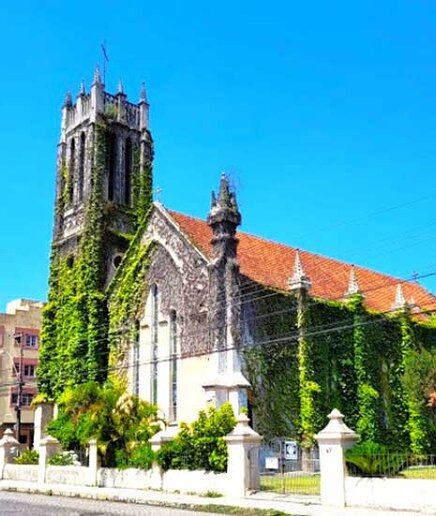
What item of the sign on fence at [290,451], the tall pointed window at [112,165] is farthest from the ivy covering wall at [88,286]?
the sign on fence at [290,451]

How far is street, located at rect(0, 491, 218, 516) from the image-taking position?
61.5 ft

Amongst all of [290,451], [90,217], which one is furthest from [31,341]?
[290,451]

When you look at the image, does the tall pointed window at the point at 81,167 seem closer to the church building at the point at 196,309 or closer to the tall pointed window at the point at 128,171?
the church building at the point at 196,309

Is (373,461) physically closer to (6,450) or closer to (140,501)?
(140,501)

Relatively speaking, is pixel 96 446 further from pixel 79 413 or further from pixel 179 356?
pixel 179 356

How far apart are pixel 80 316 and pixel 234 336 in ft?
42.1

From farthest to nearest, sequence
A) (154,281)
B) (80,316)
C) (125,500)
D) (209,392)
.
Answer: (80,316) < (154,281) < (209,392) < (125,500)

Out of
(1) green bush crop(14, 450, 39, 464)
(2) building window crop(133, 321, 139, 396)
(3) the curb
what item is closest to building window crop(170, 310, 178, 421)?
(2) building window crop(133, 321, 139, 396)

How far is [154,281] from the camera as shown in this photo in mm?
37688

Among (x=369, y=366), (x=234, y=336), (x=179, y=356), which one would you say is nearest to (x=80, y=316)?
(x=179, y=356)

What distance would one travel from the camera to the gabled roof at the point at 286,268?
36.3 m

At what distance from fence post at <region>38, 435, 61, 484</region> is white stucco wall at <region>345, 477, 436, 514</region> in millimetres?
16333

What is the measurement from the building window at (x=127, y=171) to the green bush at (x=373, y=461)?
28.9 m

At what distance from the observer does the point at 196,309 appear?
33969 mm
